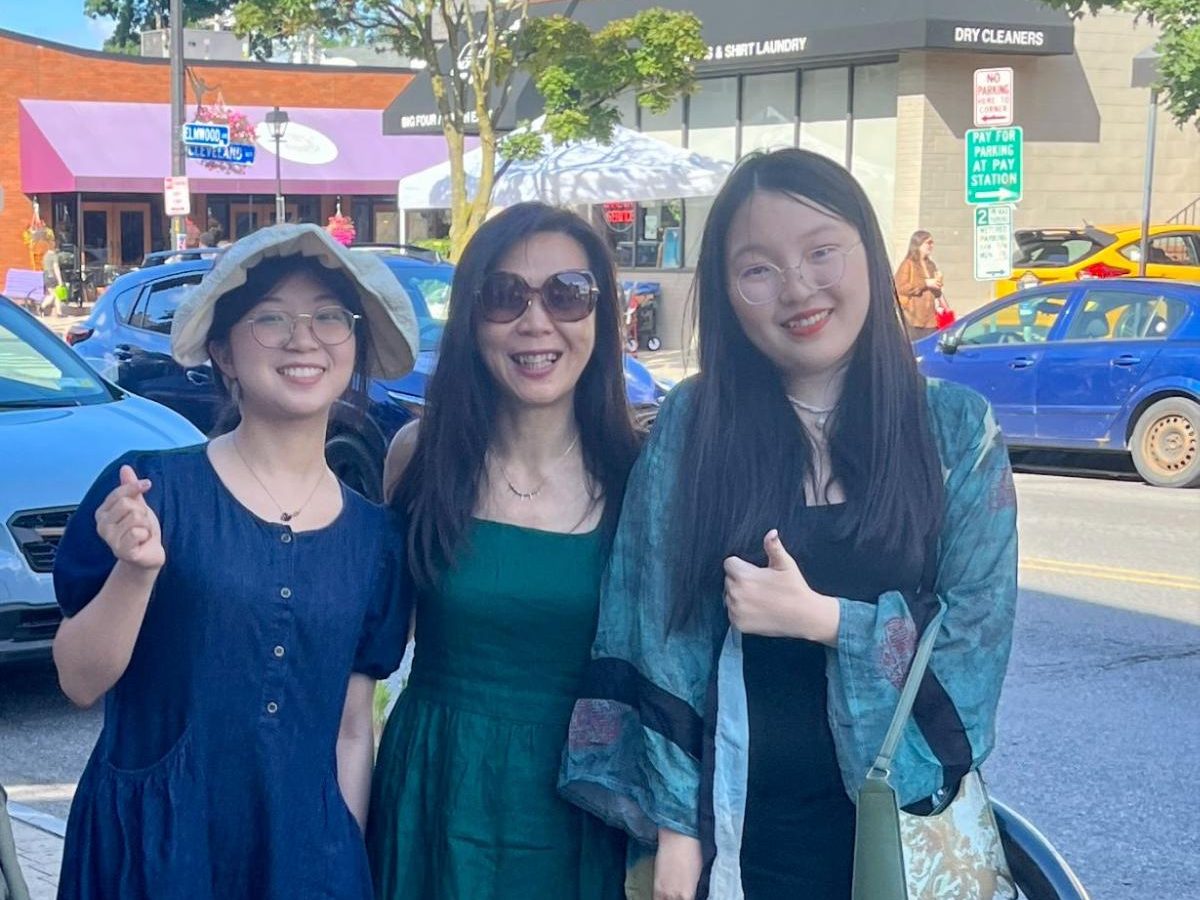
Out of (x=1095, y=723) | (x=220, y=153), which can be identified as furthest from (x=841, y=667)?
(x=220, y=153)

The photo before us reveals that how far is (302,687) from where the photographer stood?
2.47 meters

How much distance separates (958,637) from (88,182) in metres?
34.8

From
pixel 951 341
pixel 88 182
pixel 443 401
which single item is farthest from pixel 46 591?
pixel 88 182

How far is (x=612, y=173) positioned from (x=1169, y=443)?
29.7ft

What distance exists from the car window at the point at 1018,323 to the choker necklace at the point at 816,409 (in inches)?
464

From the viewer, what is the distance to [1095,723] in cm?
647

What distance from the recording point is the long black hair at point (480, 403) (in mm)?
2709

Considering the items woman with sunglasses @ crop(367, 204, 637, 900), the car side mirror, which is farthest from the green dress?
the car side mirror

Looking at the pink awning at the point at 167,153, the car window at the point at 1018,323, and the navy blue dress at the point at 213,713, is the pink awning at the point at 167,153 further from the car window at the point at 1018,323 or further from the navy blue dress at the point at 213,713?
the navy blue dress at the point at 213,713

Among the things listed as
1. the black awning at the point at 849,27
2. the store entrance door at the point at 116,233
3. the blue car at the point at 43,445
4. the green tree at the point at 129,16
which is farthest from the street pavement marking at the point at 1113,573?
the green tree at the point at 129,16

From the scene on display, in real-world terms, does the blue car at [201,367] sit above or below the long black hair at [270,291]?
below

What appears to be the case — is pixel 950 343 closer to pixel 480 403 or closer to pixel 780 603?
pixel 480 403

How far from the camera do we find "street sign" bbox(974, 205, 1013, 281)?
15898mm

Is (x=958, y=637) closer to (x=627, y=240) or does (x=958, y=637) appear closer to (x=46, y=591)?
(x=46, y=591)
